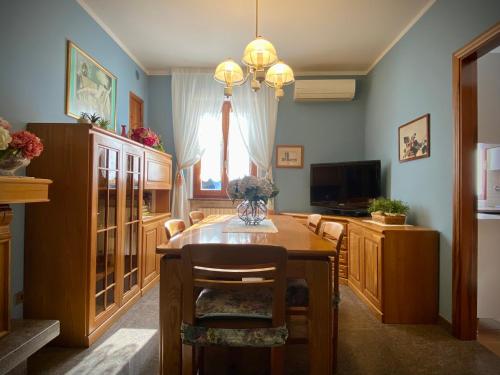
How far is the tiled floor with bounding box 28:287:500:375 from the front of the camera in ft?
5.82

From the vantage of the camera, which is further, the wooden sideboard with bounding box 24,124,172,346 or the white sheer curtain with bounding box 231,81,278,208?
the white sheer curtain with bounding box 231,81,278,208

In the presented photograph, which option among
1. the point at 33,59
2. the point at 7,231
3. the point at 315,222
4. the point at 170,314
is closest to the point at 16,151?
the point at 7,231

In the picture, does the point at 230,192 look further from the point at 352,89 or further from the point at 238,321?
the point at 352,89

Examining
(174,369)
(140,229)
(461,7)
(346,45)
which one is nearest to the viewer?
(174,369)

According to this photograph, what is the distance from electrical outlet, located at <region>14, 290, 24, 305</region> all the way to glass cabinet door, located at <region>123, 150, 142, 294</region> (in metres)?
0.74

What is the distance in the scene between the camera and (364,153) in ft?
13.8

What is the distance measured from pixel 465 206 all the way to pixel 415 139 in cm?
90

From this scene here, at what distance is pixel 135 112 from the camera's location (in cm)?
396

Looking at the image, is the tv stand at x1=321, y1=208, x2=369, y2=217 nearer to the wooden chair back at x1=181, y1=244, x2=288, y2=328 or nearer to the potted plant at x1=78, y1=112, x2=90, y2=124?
the wooden chair back at x1=181, y1=244, x2=288, y2=328

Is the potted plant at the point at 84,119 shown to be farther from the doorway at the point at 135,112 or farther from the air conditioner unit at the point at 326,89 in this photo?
the air conditioner unit at the point at 326,89

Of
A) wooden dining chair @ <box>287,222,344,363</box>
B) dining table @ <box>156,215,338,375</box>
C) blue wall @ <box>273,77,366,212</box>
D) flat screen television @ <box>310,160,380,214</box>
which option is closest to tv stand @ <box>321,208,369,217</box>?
flat screen television @ <box>310,160,380,214</box>

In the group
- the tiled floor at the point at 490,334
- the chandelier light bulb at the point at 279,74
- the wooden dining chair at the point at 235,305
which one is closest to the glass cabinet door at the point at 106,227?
the wooden dining chair at the point at 235,305

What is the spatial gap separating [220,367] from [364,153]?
345cm

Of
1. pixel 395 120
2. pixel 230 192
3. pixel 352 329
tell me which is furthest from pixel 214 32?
pixel 352 329
